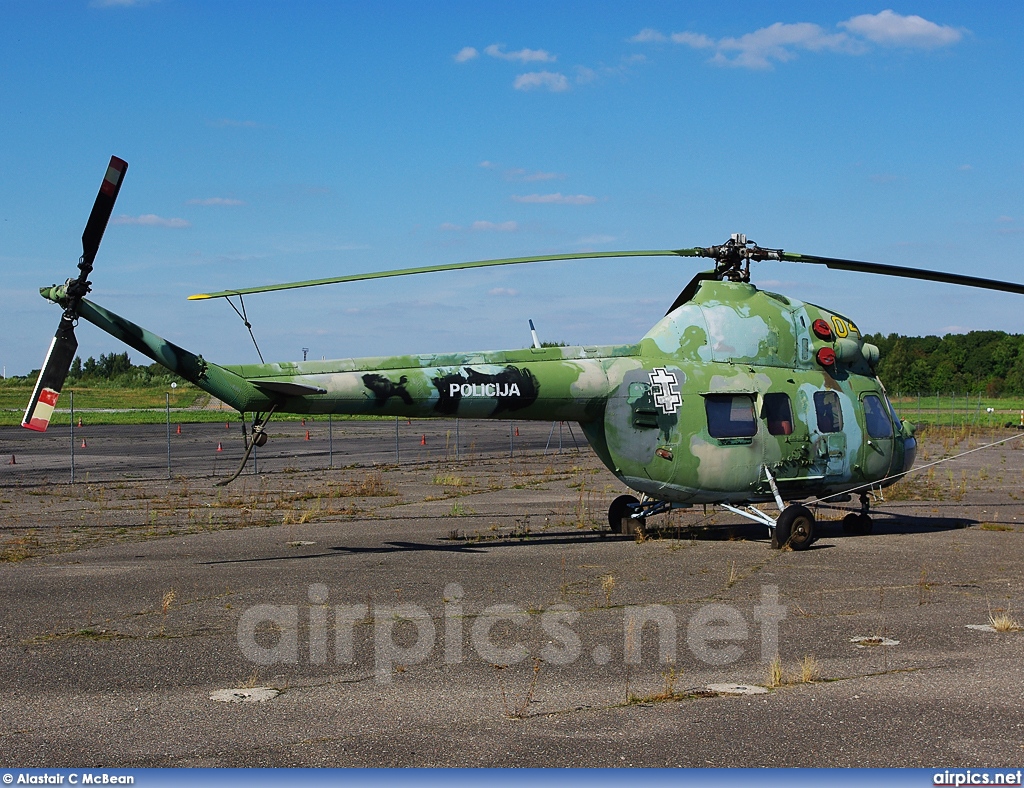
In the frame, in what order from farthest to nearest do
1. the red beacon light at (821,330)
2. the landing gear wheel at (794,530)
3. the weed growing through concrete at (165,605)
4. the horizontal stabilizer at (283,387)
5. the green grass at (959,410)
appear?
the green grass at (959,410)
the red beacon light at (821,330)
the landing gear wheel at (794,530)
the horizontal stabilizer at (283,387)
the weed growing through concrete at (165,605)

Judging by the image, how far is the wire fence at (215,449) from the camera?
3416cm

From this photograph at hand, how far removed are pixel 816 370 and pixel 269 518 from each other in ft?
36.9

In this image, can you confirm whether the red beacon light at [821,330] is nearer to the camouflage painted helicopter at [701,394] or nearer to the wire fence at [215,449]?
the camouflage painted helicopter at [701,394]

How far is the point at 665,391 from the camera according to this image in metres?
16.6

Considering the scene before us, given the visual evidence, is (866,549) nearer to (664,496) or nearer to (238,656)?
(664,496)

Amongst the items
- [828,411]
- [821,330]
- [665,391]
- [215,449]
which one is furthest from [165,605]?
[215,449]

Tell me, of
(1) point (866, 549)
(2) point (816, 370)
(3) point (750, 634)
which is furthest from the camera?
(2) point (816, 370)

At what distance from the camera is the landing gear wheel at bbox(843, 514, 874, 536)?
60.6 feet

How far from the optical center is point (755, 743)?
7.12m

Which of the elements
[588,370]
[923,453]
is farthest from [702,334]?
[923,453]

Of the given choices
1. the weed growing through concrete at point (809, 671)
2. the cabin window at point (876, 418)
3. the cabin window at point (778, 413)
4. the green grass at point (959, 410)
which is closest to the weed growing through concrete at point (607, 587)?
the weed growing through concrete at point (809, 671)

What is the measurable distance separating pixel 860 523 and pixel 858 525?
0.16 feet

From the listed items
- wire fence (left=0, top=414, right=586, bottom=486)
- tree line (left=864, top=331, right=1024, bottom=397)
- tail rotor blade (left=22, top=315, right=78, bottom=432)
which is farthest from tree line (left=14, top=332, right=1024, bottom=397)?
tail rotor blade (left=22, top=315, right=78, bottom=432)

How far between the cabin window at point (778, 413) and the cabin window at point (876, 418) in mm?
1691
